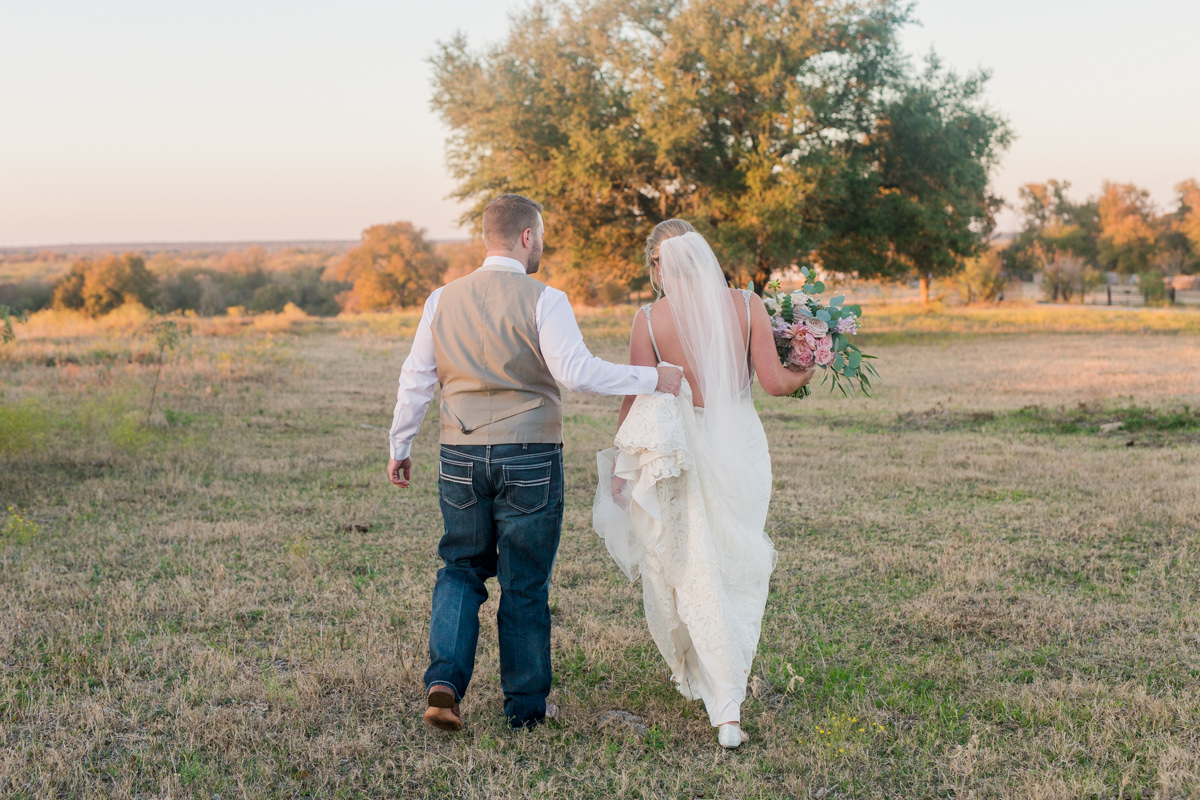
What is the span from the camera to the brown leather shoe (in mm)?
3477

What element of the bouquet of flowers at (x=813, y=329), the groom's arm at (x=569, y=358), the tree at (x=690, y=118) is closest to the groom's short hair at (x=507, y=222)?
the groom's arm at (x=569, y=358)

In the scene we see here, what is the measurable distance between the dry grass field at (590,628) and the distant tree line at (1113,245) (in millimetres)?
54931

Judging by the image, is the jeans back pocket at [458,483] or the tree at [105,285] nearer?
the jeans back pocket at [458,483]

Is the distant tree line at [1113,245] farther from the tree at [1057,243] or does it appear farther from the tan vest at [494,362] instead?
the tan vest at [494,362]

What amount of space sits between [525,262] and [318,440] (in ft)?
26.0

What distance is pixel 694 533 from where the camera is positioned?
12.2 ft

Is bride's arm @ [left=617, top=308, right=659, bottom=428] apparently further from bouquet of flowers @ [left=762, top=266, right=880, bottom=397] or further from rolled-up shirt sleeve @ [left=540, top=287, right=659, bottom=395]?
bouquet of flowers @ [left=762, top=266, right=880, bottom=397]

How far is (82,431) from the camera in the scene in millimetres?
10023

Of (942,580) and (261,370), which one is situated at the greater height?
(261,370)

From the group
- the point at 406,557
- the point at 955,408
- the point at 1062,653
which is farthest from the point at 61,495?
the point at 955,408

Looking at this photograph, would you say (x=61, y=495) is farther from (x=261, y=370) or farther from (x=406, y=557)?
(x=261, y=370)

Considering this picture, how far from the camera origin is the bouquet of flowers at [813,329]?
13.3ft

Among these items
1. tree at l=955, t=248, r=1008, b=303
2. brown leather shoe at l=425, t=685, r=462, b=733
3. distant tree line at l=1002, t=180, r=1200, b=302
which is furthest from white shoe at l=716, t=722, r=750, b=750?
distant tree line at l=1002, t=180, r=1200, b=302

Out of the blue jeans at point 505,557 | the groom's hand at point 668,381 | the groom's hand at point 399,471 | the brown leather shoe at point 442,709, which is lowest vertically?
the brown leather shoe at point 442,709
